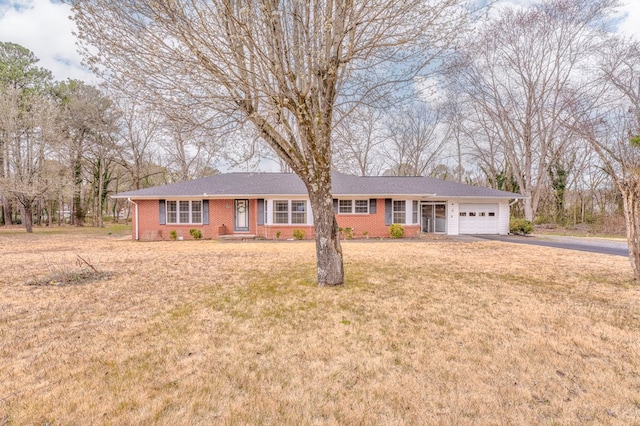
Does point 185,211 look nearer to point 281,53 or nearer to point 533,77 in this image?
point 281,53

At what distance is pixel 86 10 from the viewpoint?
441cm

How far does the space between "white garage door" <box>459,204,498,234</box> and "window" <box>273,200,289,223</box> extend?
34.2 ft

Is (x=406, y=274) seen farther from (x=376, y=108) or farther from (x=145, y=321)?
(x=145, y=321)

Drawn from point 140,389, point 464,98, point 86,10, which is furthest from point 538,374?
point 464,98

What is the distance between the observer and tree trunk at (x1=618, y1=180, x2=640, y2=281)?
5887mm

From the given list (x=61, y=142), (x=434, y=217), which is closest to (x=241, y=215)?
(x=434, y=217)

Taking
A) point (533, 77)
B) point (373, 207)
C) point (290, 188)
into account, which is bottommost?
point (373, 207)

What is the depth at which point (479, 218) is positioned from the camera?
1777 centimetres

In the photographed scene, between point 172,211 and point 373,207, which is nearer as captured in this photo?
point 373,207

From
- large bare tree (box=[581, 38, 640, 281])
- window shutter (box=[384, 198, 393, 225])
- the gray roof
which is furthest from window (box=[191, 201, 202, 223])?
large bare tree (box=[581, 38, 640, 281])

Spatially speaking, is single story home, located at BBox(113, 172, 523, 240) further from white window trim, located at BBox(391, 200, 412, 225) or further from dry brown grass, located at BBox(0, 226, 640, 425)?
dry brown grass, located at BBox(0, 226, 640, 425)

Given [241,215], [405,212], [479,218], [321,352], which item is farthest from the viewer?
[479,218]

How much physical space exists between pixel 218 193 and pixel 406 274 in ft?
37.8

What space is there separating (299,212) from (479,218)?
Answer: 1085 cm
